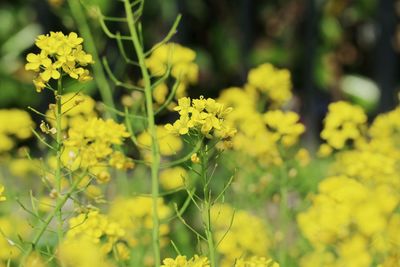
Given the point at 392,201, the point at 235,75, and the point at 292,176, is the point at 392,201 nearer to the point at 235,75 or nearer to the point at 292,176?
the point at 292,176

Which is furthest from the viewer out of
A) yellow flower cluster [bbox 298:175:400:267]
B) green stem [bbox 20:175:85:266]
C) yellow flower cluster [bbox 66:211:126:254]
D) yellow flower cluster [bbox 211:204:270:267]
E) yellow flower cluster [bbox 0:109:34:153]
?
yellow flower cluster [bbox 0:109:34:153]

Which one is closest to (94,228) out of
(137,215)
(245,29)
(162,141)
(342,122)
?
(137,215)

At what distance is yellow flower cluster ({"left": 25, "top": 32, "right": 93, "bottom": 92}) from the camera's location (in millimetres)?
1750

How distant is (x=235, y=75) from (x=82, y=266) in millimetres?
4443

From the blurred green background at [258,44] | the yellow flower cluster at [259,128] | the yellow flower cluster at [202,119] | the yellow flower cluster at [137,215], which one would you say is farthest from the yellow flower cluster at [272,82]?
the blurred green background at [258,44]

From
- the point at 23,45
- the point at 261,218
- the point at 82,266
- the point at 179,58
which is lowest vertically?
the point at 82,266

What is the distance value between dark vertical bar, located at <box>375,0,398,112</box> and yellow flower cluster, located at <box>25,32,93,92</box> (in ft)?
10.00

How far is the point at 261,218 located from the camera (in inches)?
121

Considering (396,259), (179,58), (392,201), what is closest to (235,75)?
(179,58)

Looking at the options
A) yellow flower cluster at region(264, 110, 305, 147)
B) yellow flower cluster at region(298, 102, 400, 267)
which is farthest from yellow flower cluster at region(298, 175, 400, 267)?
yellow flower cluster at region(264, 110, 305, 147)

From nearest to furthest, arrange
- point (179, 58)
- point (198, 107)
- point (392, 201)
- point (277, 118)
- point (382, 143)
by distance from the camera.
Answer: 1. point (198, 107)
2. point (392, 201)
3. point (277, 118)
4. point (382, 143)
5. point (179, 58)

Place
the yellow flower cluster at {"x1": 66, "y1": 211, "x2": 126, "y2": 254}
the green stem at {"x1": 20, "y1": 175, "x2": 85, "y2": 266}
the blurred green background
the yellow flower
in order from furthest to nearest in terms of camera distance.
Result: the blurred green background
the yellow flower
the yellow flower cluster at {"x1": 66, "y1": 211, "x2": 126, "y2": 254}
the green stem at {"x1": 20, "y1": 175, "x2": 85, "y2": 266}

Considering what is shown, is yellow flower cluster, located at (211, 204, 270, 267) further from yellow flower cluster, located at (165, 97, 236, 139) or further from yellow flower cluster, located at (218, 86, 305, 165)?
yellow flower cluster, located at (165, 97, 236, 139)

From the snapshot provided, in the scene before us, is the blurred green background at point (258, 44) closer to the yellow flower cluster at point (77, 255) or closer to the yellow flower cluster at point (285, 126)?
the yellow flower cluster at point (285, 126)
